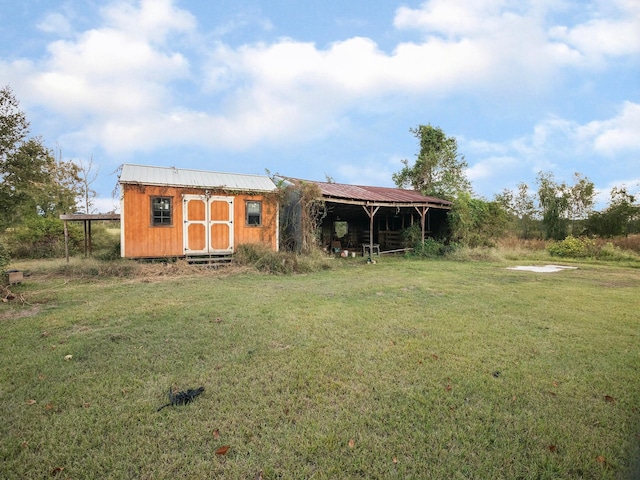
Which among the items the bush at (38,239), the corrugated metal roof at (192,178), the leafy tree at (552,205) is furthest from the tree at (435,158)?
the bush at (38,239)

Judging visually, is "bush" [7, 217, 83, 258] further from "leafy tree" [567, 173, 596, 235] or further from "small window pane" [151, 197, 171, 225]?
"leafy tree" [567, 173, 596, 235]

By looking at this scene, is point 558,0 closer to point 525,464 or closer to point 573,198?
point 525,464

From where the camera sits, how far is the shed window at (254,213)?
12.3 metres

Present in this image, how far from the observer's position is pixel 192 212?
1135cm

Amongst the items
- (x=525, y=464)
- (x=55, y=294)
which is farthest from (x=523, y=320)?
(x=55, y=294)

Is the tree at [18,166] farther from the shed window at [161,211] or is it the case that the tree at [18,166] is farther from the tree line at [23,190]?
the shed window at [161,211]

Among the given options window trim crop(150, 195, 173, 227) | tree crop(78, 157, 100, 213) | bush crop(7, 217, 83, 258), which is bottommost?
bush crop(7, 217, 83, 258)

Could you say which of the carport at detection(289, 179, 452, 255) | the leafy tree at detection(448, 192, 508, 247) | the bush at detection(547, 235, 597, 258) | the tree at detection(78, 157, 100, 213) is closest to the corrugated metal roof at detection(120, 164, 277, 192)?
the carport at detection(289, 179, 452, 255)

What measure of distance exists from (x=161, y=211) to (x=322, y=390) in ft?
33.2

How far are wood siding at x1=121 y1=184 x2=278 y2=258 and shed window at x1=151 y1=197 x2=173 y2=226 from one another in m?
0.10

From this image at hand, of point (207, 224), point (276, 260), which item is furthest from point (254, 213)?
point (276, 260)

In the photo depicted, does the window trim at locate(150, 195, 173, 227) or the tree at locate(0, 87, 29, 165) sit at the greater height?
the tree at locate(0, 87, 29, 165)

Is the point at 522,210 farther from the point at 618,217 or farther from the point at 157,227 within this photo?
the point at 157,227

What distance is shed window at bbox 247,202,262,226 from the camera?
40.3 feet
